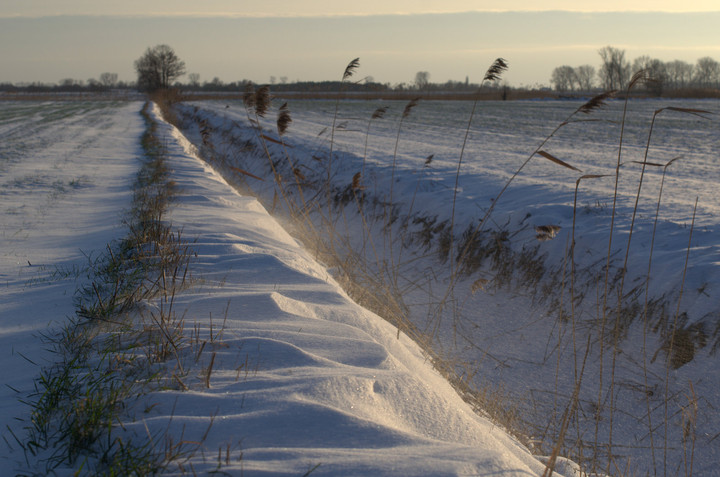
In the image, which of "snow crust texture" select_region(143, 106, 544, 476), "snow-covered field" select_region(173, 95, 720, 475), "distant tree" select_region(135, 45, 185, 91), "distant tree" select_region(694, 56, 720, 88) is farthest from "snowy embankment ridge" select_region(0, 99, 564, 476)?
"distant tree" select_region(694, 56, 720, 88)

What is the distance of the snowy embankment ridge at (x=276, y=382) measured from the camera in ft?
5.68

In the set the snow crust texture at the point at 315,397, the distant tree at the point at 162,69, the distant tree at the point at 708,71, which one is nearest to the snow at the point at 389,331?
the snow crust texture at the point at 315,397

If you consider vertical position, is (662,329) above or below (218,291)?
below


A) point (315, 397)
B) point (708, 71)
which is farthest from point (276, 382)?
point (708, 71)

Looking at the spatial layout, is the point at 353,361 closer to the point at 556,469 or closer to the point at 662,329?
the point at 556,469

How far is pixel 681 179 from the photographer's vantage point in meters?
8.68

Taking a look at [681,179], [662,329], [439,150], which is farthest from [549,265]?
[439,150]

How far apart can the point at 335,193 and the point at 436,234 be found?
2.96m

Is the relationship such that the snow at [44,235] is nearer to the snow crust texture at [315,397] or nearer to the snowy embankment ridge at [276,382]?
the snowy embankment ridge at [276,382]

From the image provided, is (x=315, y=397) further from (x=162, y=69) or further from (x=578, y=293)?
(x=162, y=69)

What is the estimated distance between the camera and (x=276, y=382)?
2.17m

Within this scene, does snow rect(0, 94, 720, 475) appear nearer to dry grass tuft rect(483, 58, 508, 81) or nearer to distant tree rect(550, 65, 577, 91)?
dry grass tuft rect(483, 58, 508, 81)

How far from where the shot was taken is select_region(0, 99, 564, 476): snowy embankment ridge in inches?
68.2

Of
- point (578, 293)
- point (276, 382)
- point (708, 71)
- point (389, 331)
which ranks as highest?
point (708, 71)
